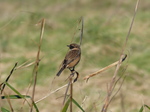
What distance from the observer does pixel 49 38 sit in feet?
30.0

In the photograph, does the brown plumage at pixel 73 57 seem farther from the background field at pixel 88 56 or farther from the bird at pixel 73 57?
the background field at pixel 88 56

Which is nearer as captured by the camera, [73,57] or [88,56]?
[73,57]

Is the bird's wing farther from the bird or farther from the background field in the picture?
the background field

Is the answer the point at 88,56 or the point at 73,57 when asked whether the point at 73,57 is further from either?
the point at 88,56

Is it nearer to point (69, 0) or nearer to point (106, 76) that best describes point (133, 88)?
point (106, 76)

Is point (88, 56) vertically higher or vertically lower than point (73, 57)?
lower

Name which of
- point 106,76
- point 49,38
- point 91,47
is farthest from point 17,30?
point 106,76

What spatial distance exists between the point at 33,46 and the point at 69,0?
8453mm

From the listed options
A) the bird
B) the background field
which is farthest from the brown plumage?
the background field

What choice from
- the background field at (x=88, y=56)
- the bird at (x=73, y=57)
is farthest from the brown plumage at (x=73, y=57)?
the background field at (x=88, y=56)

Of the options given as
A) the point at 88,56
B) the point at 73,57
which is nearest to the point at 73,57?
the point at 73,57

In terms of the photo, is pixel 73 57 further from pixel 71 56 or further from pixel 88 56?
pixel 88 56

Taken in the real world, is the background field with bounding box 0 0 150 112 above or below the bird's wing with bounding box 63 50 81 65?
below

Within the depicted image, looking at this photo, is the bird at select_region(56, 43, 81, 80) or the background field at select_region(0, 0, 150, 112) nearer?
the bird at select_region(56, 43, 81, 80)
